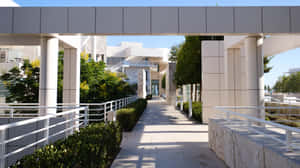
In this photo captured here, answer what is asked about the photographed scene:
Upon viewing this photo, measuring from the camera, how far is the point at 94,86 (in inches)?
540

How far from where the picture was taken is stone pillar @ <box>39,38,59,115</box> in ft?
24.4

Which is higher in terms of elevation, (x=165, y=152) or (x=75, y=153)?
(x=75, y=153)

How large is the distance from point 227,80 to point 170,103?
51.7ft

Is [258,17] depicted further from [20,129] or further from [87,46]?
[87,46]

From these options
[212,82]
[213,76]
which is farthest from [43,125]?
[213,76]

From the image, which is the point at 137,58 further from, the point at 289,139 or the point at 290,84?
the point at 289,139

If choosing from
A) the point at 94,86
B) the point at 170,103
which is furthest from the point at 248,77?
the point at 170,103

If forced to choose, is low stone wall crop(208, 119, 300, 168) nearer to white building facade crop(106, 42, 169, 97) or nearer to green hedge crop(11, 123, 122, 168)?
green hedge crop(11, 123, 122, 168)

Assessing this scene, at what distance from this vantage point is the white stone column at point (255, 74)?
7.62m

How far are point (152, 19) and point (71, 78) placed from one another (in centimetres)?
501

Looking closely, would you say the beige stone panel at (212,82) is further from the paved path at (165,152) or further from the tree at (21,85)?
the tree at (21,85)

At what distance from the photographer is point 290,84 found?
110ft

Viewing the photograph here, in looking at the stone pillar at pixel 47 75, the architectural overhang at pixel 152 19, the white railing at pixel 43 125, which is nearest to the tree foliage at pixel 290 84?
the architectural overhang at pixel 152 19

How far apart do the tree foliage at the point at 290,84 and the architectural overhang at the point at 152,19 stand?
29.7 m
